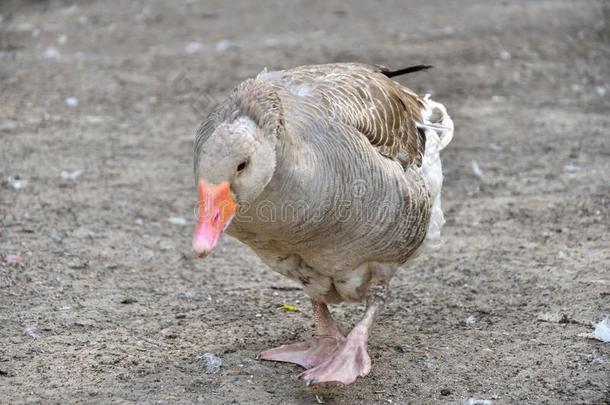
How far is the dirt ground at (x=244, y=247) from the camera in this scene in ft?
14.4

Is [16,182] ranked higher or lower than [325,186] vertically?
lower

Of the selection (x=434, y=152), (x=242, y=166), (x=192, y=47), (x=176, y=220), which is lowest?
(x=192, y=47)

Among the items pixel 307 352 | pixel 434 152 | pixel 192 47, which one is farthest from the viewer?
pixel 192 47

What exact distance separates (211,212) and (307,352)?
5.13 feet

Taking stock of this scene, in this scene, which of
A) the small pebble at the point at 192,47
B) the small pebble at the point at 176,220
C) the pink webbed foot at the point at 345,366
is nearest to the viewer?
the pink webbed foot at the point at 345,366

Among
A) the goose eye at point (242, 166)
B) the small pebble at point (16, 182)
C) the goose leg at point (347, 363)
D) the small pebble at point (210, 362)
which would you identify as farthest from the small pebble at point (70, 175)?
the goose eye at point (242, 166)

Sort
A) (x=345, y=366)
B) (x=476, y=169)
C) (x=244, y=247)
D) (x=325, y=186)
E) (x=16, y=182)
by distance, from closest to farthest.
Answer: (x=325, y=186) → (x=345, y=366) → (x=244, y=247) → (x=16, y=182) → (x=476, y=169)

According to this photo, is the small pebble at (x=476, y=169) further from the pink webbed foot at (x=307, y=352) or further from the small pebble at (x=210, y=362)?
the small pebble at (x=210, y=362)

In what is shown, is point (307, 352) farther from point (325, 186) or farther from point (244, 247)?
point (244, 247)

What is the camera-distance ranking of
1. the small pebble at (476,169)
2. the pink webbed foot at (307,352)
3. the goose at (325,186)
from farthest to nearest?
1. the small pebble at (476,169)
2. the pink webbed foot at (307,352)
3. the goose at (325,186)

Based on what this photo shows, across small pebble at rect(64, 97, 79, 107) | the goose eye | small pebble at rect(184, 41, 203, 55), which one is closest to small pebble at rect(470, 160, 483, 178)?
small pebble at rect(64, 97, 79, 107)

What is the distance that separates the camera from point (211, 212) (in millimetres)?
3285

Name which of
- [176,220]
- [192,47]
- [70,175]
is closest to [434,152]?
[176,220]

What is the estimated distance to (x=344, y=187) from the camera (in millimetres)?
3840
